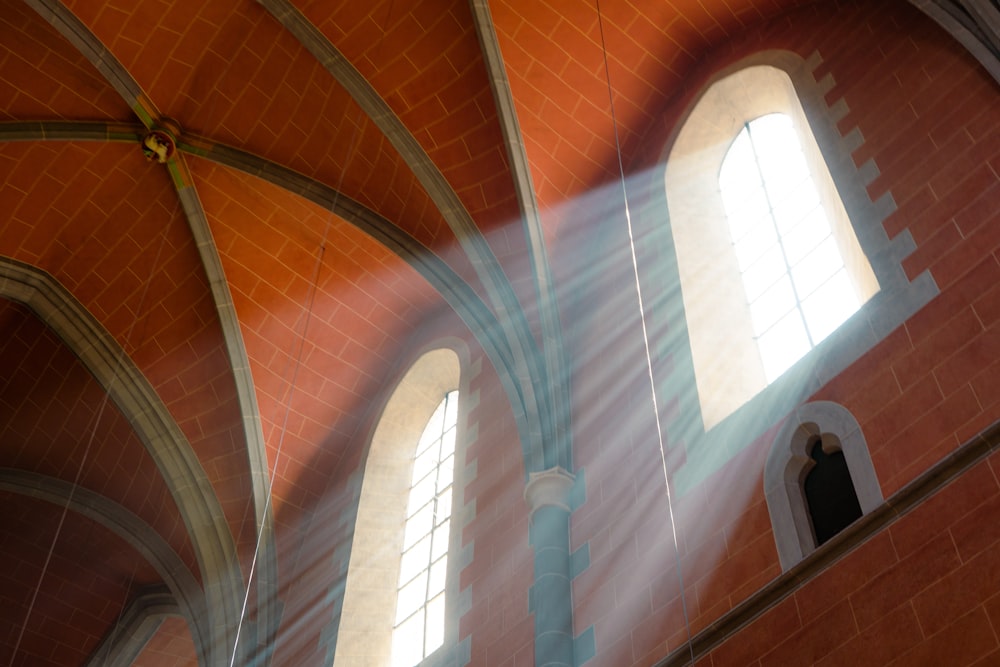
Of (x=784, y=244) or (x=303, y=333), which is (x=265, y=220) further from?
(x=784, y=244)

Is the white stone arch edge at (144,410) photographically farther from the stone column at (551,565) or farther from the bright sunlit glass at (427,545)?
the stone column at (551,565)

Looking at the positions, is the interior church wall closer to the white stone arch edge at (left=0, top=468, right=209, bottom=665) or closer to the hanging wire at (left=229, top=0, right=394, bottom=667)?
the hanging wire at (left=229, top=0, right=394, bottom=667)

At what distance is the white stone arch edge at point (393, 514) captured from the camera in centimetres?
955

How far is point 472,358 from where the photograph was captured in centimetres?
1122

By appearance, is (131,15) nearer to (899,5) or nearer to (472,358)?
(472,358)

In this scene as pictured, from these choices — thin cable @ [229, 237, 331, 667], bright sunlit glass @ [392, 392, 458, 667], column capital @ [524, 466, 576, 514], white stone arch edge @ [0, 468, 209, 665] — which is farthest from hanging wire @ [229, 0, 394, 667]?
column capital @ [524, 466, 576, 514]

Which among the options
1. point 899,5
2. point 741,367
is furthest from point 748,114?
point 741,367

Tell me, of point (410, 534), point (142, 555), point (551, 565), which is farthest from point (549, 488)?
point (142, 555)

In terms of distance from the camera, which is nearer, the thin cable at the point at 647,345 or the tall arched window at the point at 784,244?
the thin cable at the point at 647,345

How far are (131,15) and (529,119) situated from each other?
139 inches

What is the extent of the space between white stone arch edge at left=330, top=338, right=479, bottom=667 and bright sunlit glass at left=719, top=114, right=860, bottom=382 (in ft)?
9.81

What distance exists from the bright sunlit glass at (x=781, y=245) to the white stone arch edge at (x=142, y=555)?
6194 millimetres

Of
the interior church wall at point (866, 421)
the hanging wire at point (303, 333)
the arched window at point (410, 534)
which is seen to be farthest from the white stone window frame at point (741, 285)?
the hanging wire at point (303, 333)

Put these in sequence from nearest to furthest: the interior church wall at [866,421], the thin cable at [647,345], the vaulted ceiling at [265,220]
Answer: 1. the interior church wall at [866,421]
2. the thin cable at [647,345]
3. the vaulted ceiling at [265,220]
